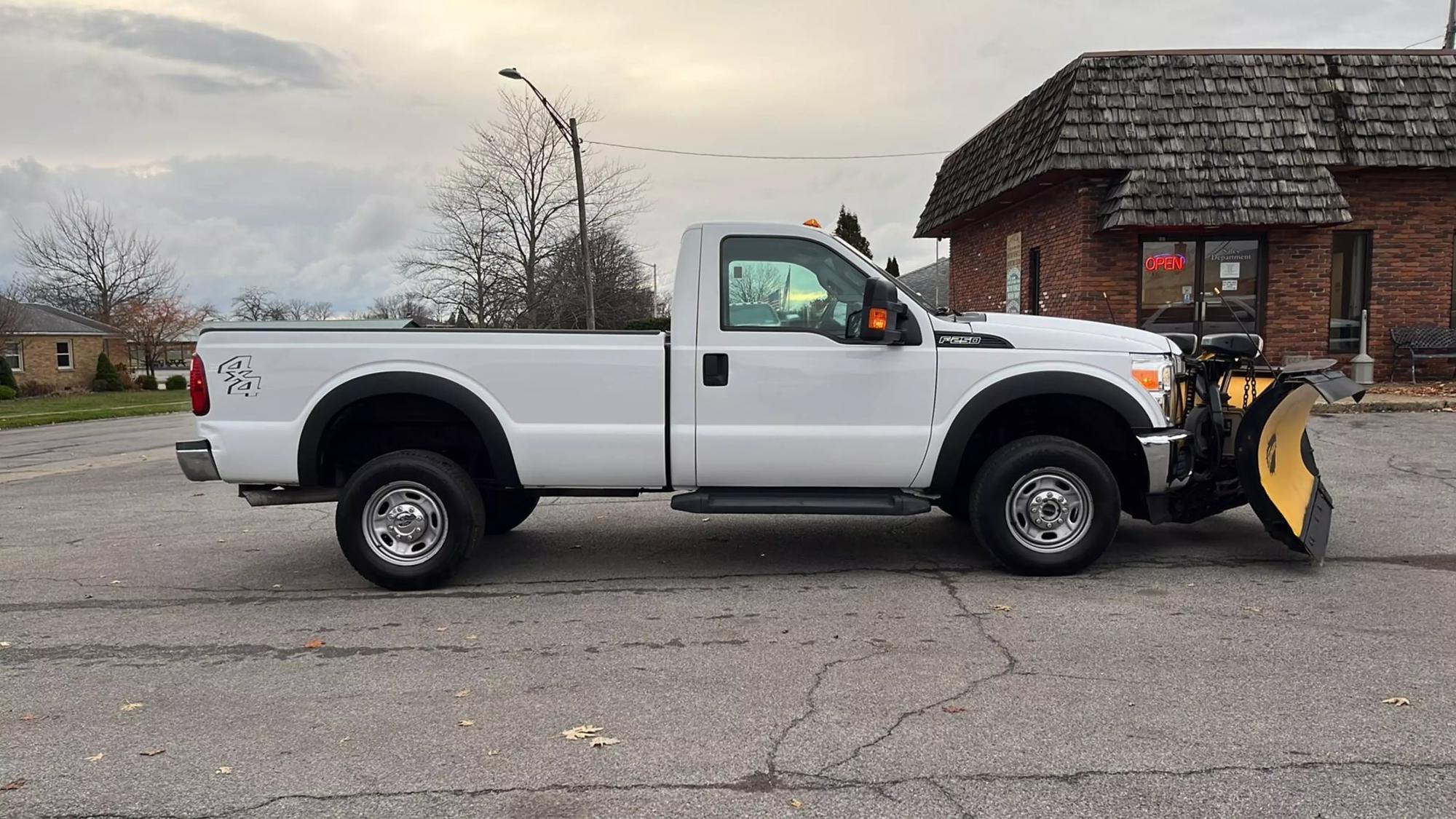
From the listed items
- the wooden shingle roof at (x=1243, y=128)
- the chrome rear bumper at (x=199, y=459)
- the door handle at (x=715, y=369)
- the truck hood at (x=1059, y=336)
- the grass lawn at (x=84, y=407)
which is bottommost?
the grass lawn at (x=84, y=407)

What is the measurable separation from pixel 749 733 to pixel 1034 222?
15.3 m

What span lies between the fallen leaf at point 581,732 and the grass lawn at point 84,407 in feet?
76.5

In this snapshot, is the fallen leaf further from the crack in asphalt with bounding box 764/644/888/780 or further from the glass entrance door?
the glass entrance door

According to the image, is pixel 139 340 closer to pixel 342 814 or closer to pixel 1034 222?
pixel 1034 222

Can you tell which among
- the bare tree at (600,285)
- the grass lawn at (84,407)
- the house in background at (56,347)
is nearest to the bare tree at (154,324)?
the house in background at (56,347)

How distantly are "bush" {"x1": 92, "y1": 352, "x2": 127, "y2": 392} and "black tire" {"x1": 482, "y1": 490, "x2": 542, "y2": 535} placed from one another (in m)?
43.6

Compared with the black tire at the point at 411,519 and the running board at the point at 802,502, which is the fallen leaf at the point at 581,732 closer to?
the running board at the point at 802,502

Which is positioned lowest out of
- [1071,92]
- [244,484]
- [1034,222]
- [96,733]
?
[96,733]

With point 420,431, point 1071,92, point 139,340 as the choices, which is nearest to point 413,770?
point 420,431

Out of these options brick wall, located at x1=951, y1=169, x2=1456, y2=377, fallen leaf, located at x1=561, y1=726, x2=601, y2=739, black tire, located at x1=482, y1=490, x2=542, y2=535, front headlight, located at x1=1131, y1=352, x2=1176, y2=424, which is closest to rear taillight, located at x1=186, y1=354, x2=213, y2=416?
black tire, located at x1=482, y1=490, x2=542, y2=535

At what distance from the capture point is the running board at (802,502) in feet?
17.8

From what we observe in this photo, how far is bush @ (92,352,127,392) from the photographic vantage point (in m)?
42.5

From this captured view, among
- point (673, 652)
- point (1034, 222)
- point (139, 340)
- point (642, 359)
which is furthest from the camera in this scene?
point (139, 340)

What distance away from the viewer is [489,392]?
17.9 feet
